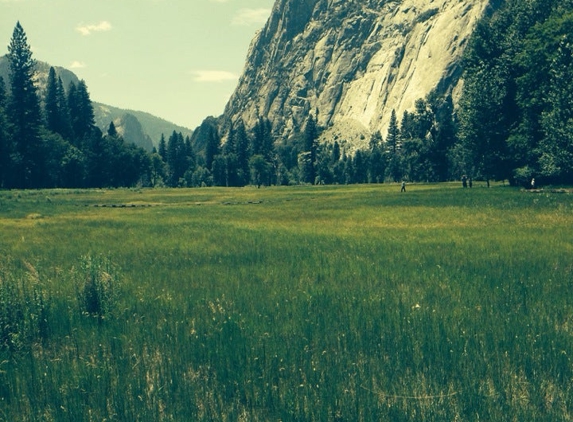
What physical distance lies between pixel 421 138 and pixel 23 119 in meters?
89.6

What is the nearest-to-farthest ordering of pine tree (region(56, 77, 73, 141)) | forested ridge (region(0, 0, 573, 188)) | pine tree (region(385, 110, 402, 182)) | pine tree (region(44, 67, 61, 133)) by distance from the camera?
1. forested ridge (region(0, 0, 573, 188))
2. pine tree (region(44, 67, 61, 133))
3. pine tree (region(56, 77, 73, 141))
4. pine tree (region(385, 110, 402, 182))

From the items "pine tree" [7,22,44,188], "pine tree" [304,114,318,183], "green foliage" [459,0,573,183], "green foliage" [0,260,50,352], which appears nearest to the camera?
"green foliage" [0,260,50,352]

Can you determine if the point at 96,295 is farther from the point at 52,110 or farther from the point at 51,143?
the point at 52,110

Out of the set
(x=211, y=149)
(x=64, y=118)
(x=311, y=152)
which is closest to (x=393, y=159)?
(x=311, y=152)

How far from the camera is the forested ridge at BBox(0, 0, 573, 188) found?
1838 inches

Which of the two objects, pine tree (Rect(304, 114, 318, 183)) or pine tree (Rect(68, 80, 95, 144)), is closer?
pine tree (Rect(68, 80, 95, 144))

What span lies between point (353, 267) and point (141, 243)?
989 centimetres

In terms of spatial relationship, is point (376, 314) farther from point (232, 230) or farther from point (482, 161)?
point (482, 161)

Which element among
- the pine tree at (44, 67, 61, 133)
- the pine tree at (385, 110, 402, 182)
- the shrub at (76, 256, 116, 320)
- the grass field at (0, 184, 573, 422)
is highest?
the pine tree at (44, 67, 61, 133)

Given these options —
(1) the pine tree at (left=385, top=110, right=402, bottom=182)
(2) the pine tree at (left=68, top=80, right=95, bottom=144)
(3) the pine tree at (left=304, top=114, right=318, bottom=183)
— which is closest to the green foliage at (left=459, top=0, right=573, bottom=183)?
(1) the pine tree at (left=385, top=110, right=402, bottom=182)

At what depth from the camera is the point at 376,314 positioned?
849 centimetres

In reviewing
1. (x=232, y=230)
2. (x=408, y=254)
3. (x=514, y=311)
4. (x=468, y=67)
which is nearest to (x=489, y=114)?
(x=468, y=67)

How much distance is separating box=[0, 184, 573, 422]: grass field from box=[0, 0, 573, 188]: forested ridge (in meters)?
35.5

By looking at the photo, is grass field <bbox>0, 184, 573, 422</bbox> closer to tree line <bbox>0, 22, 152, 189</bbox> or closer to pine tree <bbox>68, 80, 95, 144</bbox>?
tree line <bbox>0, 22, 152, 189</bbox>
